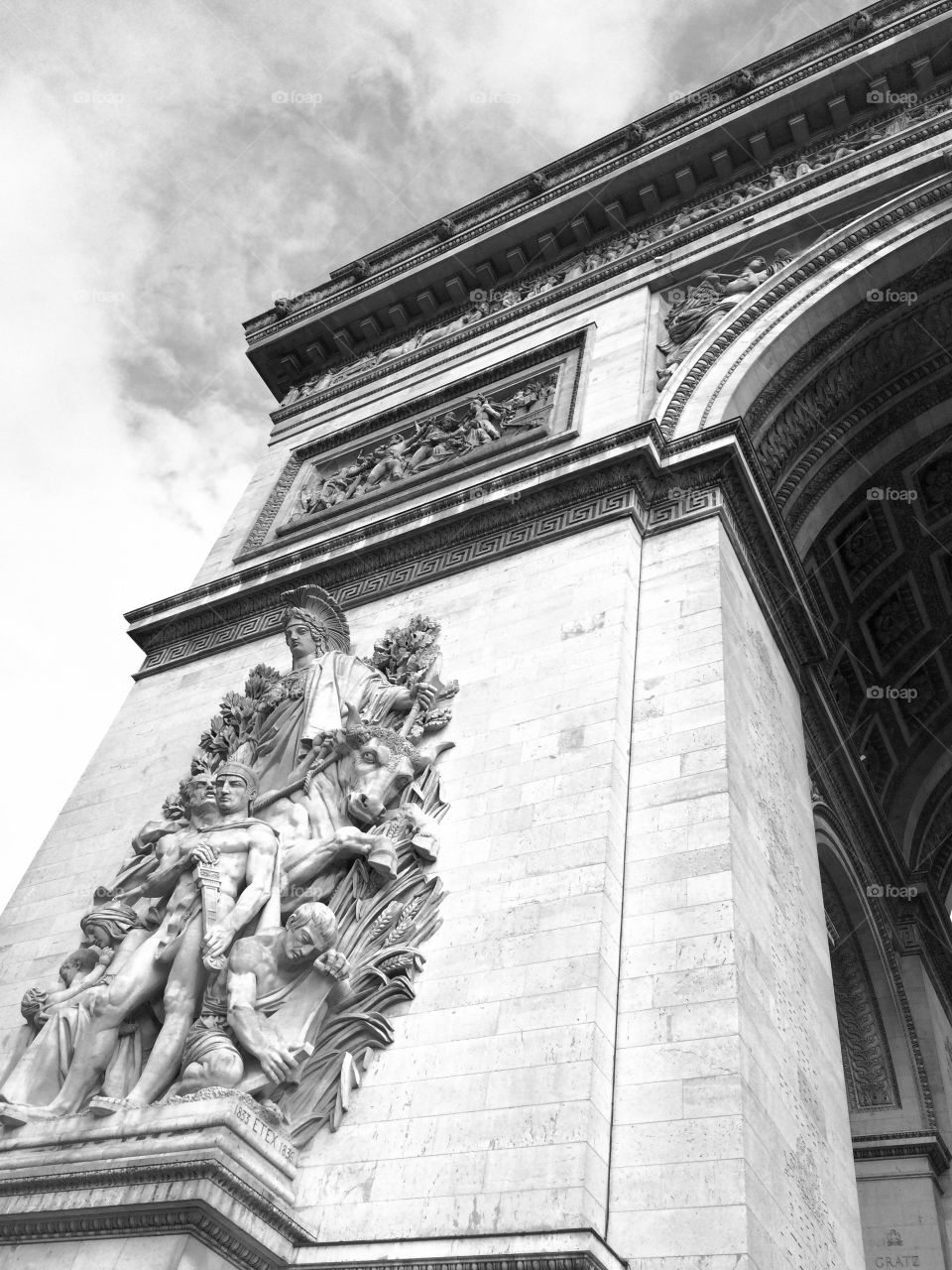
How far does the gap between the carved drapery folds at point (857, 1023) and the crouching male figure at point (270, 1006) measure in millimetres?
7550

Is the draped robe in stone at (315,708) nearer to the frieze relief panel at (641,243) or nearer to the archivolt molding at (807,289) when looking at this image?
the archivolt molding at (807,289)

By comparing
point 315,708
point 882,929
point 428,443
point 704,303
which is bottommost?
point 315,708

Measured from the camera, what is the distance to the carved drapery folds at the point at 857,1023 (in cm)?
1189

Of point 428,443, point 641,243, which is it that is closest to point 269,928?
point 428,443

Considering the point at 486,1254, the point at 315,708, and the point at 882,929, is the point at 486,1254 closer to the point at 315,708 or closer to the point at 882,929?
the point at 315,708

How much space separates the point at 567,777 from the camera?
6586mm

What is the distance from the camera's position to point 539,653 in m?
7.69

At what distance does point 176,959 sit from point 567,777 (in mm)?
2533

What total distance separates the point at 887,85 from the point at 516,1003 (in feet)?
39.0

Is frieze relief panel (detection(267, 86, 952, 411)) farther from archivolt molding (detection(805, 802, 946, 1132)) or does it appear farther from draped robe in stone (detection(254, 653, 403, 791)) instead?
draped robe in stone (detection(254, 653, 403, 791))

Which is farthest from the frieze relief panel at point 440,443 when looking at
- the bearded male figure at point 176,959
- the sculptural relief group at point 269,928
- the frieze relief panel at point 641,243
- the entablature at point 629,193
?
the bearded male figure at point 176,959

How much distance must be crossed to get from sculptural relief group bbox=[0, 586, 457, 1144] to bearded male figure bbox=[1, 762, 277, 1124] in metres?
0.01

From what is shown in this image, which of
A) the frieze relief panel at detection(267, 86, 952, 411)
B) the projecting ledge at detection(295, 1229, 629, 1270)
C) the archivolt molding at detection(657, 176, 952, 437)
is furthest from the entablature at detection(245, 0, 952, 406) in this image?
the projecting ledge at detection(295, 1229, 629, 1270)

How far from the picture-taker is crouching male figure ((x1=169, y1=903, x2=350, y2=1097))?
542 cm
